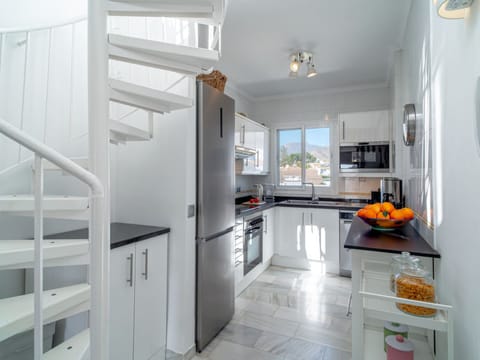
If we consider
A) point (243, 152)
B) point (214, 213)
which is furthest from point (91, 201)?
point (243, 152)

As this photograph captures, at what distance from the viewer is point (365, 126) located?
3.65 metres

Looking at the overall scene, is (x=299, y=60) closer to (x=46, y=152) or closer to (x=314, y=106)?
(x=314, y=106)

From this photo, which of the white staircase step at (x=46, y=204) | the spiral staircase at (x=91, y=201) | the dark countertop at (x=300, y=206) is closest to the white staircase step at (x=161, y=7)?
the spiral staircase at (x=91, y=201)

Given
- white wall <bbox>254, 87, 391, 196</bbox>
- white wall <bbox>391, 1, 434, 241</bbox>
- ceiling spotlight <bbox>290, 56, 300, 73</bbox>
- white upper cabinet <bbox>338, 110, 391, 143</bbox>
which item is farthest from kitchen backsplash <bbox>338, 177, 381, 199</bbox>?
ceiling spotlight <bbox>290, 56, 300, 73</bbox>

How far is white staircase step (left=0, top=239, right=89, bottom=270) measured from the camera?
3.52 feet

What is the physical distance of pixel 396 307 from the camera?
116 centimetres

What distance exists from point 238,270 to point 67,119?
2083 mm

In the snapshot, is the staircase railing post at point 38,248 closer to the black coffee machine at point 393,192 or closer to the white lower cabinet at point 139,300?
the white lower cabinet at point 139,300

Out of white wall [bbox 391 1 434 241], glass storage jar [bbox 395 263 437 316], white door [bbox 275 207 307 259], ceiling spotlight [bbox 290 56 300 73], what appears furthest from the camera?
white door [bbox 275 207 307 259]

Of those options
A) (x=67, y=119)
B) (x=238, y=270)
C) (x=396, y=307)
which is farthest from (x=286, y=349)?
(x=67, y=119)

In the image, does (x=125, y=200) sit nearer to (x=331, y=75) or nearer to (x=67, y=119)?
(x=67, y=119)

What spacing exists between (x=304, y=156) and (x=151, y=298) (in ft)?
11.0

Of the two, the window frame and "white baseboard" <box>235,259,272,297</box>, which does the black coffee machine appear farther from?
"white baseboard" <box>235,259,272,297</box>

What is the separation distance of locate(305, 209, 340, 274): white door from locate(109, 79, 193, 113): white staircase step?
2570 mm
